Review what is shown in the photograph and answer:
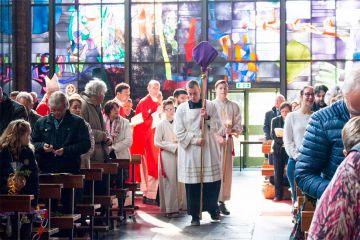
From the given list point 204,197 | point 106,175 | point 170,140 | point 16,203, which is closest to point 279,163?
point 170,140

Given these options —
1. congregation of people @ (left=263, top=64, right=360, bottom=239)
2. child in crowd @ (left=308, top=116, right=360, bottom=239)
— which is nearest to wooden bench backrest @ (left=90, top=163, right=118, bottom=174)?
congregation of people @ (left=263, top=64, right=360, bottom=239)

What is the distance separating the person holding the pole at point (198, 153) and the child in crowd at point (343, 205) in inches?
341

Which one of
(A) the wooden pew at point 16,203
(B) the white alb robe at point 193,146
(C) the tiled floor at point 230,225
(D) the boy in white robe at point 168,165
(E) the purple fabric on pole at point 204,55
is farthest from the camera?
(D) the boy in white robe at point 168,165

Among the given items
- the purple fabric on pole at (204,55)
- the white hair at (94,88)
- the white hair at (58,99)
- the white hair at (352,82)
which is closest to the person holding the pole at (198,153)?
the purple fabric on pole at (204,55)

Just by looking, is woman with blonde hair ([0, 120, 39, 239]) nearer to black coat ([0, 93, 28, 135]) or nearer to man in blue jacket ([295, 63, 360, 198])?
black coat ([0, 93, 28, 135])

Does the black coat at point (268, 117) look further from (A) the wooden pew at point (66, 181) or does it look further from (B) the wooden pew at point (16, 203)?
(B) the wooden pew at point (16, 203)

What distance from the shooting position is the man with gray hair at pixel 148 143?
46.4 ft

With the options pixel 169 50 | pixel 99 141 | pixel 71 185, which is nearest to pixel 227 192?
pixel 99 141

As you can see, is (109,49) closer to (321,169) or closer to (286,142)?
(286,142)

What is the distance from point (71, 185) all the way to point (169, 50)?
1336cm

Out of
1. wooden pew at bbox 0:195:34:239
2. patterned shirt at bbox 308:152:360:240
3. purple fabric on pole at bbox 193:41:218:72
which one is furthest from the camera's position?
purple fabric on pole at bbox 193:41:218:72

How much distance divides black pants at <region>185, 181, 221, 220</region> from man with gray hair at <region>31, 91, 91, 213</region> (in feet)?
7.16

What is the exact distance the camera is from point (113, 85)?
2238 centimetres

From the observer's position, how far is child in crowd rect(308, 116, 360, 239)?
288 cm
